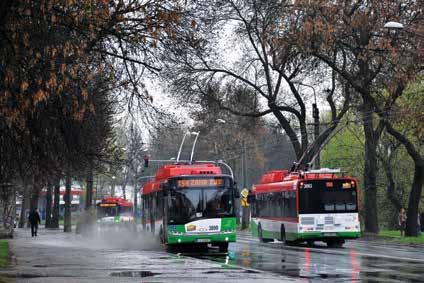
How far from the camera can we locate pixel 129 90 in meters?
17.2

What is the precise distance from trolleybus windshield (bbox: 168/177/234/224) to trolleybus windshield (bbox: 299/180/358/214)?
17.8 feet

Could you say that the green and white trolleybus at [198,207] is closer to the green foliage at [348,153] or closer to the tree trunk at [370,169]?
the tree trunk at [370,169]

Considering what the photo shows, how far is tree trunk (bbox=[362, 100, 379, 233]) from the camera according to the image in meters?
45.2

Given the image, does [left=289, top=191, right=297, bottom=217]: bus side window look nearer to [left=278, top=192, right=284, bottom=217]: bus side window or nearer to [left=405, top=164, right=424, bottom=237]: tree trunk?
[left=278, top=192, right=284, bottom=217]: bus side window

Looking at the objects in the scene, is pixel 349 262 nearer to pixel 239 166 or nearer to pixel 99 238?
pixel 99 238

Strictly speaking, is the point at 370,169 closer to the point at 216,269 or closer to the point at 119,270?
the point at 216,269

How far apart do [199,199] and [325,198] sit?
7.10m

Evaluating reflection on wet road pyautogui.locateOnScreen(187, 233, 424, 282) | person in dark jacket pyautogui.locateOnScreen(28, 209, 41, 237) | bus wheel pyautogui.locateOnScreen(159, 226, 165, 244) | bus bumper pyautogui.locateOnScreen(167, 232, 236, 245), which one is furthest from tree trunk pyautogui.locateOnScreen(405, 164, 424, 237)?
person in dark jacket pyautogui.locateOnScreen(28, 209, 41, 237)

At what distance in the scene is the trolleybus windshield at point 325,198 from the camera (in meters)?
36.2

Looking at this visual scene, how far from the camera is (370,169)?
4738 cm

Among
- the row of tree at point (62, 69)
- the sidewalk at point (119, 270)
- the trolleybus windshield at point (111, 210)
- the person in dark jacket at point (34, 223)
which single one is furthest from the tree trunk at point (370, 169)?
the row of tree at point (62, 69)

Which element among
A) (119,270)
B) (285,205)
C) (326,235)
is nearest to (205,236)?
(326,235)

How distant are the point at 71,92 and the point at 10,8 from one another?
2.60 m

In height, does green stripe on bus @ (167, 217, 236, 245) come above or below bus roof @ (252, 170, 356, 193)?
below
